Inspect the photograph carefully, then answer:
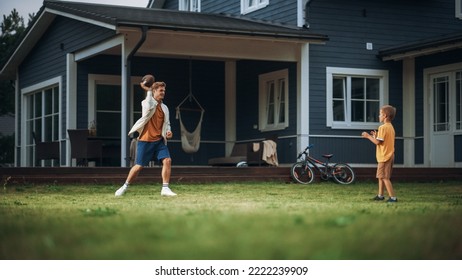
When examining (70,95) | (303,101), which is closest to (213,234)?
(303,101)

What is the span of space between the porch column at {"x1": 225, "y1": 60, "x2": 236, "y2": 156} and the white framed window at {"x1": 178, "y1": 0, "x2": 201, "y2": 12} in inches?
86.6

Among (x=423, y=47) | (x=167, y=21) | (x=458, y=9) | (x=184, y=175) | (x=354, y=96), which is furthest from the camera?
(x=458, y=9)

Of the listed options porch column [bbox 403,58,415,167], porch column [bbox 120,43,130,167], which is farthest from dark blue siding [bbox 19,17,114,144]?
porch column [bbox 403,58,415,167]

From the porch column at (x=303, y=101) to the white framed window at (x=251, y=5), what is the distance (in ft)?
7.07

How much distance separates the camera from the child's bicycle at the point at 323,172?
1515 cm

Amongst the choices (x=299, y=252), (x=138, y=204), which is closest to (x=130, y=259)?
(x=299, y=252)

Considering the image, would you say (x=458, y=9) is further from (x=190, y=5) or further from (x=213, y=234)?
(x=213, y=234)

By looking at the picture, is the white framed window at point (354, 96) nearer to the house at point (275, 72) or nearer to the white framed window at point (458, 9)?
the house at point (275, 72)

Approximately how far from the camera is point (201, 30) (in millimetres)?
15656

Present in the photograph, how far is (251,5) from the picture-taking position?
1962 centimetres

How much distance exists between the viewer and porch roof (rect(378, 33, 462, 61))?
53.5 ft

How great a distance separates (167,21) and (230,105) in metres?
4.70

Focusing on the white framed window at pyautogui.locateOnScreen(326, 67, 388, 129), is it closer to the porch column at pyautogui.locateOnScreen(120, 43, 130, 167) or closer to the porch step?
the porch step

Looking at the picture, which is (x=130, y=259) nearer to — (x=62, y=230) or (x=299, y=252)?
(x=299, y=252)
